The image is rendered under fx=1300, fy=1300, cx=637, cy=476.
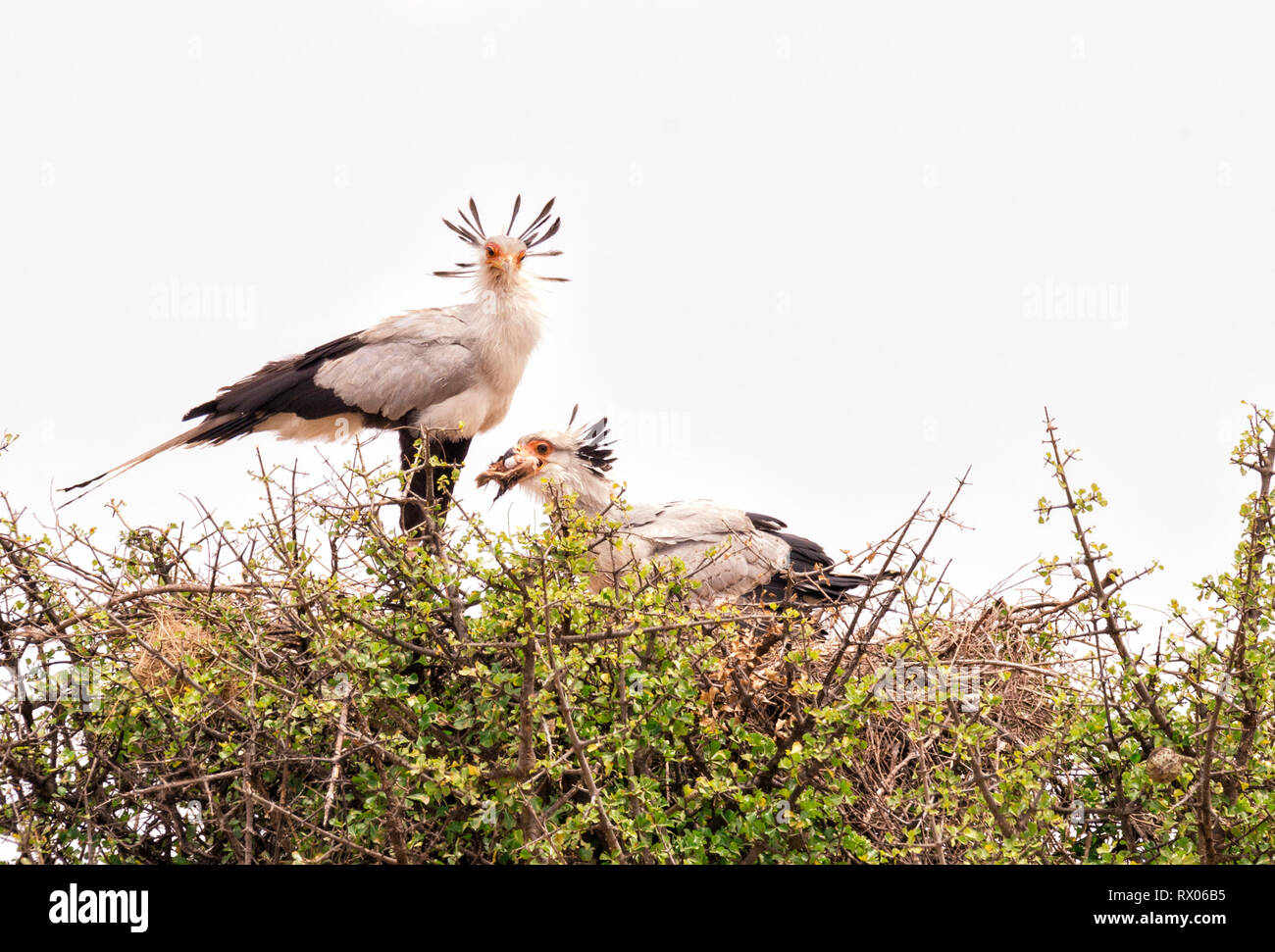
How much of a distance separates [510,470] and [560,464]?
0.92 feet

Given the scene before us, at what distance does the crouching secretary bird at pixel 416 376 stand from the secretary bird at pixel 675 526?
1.62ft

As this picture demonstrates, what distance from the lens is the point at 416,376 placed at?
6375mm

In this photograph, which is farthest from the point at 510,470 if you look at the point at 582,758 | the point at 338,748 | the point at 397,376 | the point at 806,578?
the point at 582,758

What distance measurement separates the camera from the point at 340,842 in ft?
10.7

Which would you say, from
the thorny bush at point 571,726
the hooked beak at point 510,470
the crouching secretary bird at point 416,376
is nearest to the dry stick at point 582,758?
the thorny bush at point 571,726

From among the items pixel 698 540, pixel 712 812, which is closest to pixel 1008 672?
pixel 712 812

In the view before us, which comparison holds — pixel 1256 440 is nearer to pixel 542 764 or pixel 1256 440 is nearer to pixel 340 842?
pixel 542 764

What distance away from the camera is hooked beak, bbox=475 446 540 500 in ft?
19.0

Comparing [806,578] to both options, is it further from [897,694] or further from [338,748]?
[338,748]

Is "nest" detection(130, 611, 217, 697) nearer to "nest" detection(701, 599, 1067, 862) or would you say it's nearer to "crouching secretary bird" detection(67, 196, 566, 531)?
"nest" detection(701, 599, 1067, 862)

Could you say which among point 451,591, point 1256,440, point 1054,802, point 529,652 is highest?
point 1256,440

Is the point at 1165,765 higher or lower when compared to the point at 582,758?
lower

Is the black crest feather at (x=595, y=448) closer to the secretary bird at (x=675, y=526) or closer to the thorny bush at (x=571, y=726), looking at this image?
the secretary bird at (x=675, y=526)

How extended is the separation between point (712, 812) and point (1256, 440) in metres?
1.89
